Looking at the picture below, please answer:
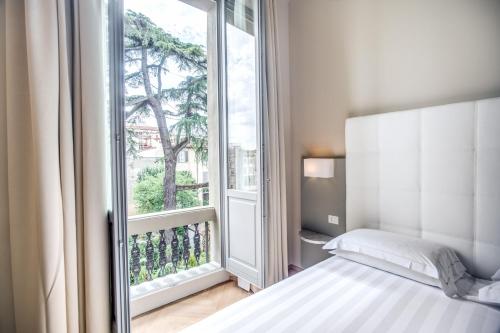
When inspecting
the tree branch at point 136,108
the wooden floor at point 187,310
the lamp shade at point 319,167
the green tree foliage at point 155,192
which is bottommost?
the wooden floor at point 187,310

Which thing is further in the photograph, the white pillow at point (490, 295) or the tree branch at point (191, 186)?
the tree branch at point (191, 186)

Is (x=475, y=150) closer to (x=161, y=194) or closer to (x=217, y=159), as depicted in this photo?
(x=217, y=159)

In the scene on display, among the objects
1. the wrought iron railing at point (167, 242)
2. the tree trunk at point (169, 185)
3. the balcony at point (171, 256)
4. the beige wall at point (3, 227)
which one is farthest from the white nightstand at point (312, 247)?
the beige wall at point (3, 227)

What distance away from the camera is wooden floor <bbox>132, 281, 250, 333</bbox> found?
2123 millimetres

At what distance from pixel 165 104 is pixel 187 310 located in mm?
2227

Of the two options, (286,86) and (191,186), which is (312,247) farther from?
(286,86)

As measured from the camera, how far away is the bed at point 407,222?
1337 millimetres

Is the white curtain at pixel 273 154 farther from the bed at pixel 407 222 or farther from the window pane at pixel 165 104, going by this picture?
the window pane at pixel 165 104

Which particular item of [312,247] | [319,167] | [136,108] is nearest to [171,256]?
[312,247]

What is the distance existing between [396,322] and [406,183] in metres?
1.06

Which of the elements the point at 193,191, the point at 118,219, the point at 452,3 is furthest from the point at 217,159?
the point at 452,3

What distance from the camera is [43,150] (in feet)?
4.43

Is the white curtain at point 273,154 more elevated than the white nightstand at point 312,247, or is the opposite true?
the white curtain at point 273,154

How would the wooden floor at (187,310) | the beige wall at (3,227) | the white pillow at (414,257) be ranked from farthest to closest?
the wooden floor at (187,310) → the white pillow at (414,257) → the beige wall at (3,227)
